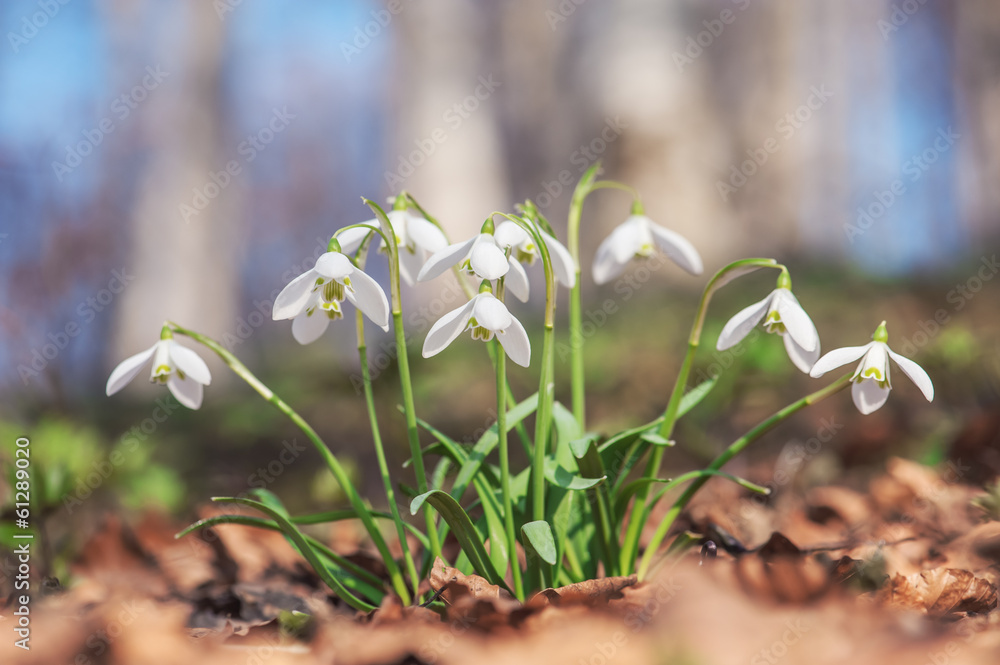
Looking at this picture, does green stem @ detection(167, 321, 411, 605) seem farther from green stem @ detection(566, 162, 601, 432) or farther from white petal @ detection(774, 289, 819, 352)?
white petal @ detection(774, 289, 819, 352)

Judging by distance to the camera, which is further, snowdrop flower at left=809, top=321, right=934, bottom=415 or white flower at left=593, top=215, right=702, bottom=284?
white flower at left=593, top=215, right=702, bottom=284

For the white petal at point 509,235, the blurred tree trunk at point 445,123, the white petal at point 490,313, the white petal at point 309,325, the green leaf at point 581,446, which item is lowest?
the green leaf at point 581,446

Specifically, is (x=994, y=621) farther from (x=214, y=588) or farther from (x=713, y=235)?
(x=713, y=235)

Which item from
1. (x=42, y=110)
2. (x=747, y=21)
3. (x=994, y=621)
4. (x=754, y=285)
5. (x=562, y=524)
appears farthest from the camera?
(x=747, y=21)

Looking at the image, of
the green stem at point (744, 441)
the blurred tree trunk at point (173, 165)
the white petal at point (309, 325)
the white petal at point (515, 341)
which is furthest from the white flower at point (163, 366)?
the blurred tree trunk at point (173, 165)

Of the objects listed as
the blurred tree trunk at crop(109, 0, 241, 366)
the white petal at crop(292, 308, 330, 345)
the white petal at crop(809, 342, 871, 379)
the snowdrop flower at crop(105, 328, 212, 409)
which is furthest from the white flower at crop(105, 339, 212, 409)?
the blurred tree trunk at crop(109, 0, 241, 366)

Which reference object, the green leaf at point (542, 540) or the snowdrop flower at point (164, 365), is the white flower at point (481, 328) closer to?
the green leaf at point (542, 540)

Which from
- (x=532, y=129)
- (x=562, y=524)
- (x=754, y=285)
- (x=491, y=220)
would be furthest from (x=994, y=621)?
(x=532, y=129)
